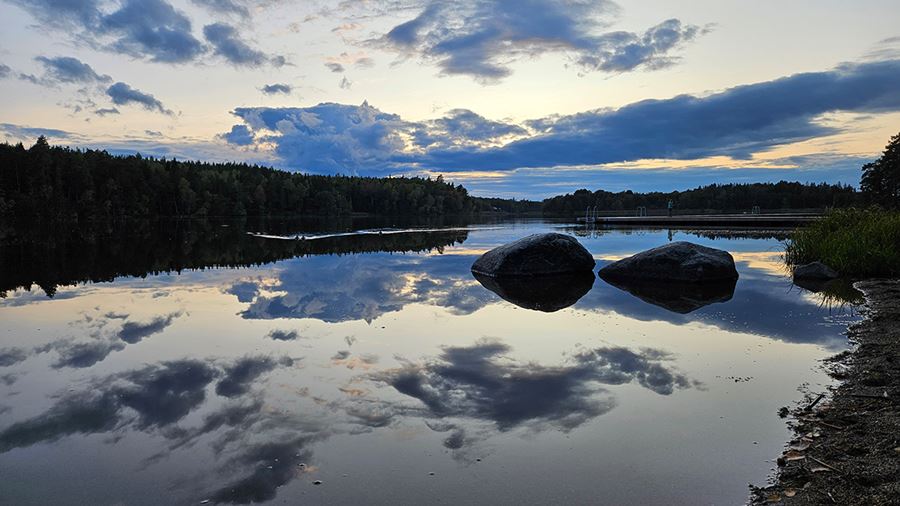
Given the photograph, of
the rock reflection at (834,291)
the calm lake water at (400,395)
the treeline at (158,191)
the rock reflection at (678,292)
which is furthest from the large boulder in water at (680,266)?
the treeline at (158,191)

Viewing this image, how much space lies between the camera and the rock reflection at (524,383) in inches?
239

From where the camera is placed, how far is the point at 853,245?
60.6ft

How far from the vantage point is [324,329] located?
402 inches

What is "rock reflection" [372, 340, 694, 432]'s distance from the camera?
19.9 feet

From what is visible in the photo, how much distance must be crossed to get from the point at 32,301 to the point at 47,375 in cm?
739

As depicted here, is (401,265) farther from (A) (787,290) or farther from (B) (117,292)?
(A) (787,290)

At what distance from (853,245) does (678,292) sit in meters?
7.99

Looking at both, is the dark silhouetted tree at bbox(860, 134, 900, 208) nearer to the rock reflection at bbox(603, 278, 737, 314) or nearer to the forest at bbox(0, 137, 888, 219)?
the forest at bbox(0, 137, 888, 219)

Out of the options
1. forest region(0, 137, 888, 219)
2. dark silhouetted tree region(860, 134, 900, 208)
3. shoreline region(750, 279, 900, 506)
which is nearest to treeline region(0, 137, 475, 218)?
forest region(0, 137, 888, 219)

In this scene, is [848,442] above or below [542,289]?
above

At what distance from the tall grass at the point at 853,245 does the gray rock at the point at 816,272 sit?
93cm

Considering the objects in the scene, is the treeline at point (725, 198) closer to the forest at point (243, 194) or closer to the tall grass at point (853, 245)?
the forest at point (243, 194)

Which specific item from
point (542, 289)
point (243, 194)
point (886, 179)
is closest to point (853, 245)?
point (542, 289)

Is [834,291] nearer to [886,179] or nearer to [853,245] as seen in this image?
[853,245]
